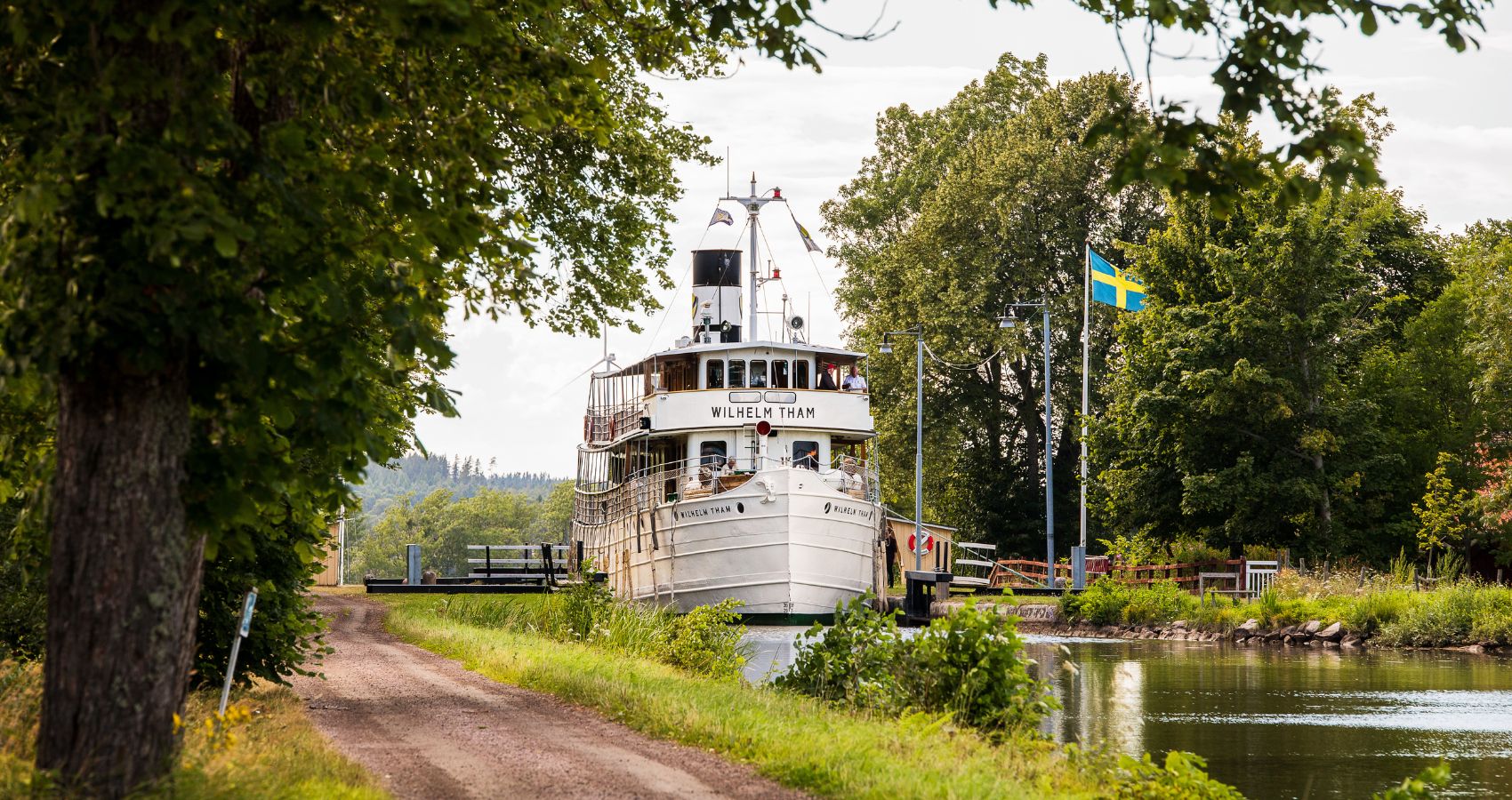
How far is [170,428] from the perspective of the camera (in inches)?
303

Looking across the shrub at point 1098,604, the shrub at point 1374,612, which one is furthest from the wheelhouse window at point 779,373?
the shrub at point 1374,612

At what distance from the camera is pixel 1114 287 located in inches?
1820

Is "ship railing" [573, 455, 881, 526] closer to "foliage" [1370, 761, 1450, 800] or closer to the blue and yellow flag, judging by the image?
the blue and yellow flag

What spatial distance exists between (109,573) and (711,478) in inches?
1066

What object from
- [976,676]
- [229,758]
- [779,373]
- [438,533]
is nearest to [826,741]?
[976,676]

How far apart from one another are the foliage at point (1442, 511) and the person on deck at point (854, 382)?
14.4 m

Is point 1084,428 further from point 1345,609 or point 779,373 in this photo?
point 1345,609

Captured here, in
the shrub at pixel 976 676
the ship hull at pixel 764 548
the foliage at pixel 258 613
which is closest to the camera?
the foliage at pixel 258 613

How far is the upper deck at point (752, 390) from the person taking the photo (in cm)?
3506

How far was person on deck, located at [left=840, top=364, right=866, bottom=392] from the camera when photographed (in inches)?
1421

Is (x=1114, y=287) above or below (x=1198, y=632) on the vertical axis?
above

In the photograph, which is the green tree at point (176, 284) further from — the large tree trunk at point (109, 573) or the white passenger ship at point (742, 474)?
the white passenger ship at point (742, 474)

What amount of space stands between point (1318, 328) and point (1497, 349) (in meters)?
4.15

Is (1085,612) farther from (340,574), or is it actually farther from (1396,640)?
(340,574)
